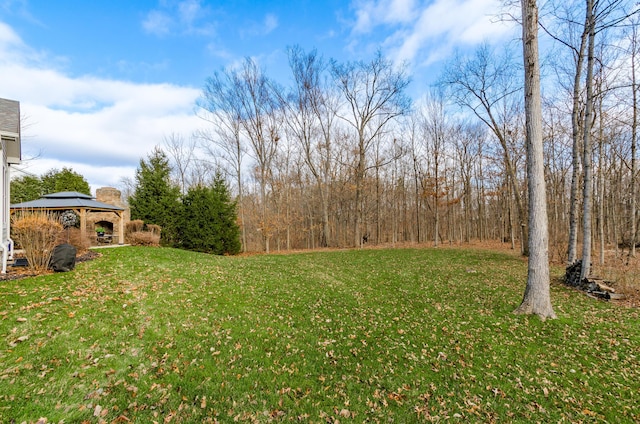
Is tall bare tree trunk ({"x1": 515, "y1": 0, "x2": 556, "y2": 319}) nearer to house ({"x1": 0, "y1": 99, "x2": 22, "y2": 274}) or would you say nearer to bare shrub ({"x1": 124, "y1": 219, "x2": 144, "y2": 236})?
house ({"x1": 0, "y1": 99, "x2": 22, "y2": 274})

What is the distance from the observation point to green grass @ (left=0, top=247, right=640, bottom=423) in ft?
8.85

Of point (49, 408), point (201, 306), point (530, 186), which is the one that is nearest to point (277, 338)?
point (201, 306)

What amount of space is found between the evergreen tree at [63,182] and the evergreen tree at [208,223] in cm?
1045

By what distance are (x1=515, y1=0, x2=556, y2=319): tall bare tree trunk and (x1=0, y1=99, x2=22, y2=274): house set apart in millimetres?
11568

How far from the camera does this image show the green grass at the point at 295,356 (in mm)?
2697

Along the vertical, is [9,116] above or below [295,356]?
above

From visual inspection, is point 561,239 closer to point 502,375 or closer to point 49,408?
point 502,375

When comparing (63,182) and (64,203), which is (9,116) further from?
(63,182)

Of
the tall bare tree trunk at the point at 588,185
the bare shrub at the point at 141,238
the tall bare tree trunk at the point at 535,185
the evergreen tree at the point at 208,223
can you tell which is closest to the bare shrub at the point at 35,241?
the bare shrub at the point at 141,238

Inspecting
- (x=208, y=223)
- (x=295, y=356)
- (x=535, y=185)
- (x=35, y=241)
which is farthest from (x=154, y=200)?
(x=535, y=185)

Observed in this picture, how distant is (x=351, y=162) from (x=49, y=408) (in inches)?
854

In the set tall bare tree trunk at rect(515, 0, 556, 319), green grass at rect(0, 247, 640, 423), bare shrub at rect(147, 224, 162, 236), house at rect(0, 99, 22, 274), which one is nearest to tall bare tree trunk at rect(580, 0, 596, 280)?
green grass at rect(0, 247, 640, 423)

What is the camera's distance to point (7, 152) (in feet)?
27.7

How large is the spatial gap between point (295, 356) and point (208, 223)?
1314 centimetres
